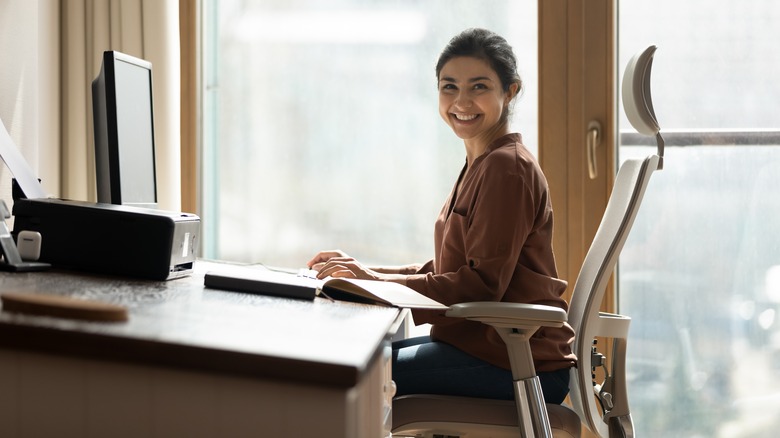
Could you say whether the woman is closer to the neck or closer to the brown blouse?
the brown blouse

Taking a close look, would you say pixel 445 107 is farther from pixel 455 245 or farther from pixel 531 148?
pixel 531 148

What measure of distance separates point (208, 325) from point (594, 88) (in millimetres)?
1740

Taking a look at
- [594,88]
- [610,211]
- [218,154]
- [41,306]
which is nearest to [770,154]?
[594,88]

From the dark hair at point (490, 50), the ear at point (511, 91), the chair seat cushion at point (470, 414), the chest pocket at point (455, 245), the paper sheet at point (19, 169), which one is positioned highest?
the dark hair at point (490, 50)

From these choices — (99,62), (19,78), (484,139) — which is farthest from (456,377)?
(99,62)

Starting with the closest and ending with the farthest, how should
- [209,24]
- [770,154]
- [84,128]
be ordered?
[770,154] → [84,128] → [209,24]

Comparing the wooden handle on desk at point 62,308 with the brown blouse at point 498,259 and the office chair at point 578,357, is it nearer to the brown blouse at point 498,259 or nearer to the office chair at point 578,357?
the office chair at point 578,357

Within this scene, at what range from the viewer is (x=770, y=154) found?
2301 millimetres

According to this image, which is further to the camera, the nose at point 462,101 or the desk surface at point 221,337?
the nose at point 462,101

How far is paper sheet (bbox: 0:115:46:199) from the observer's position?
58.5 inches

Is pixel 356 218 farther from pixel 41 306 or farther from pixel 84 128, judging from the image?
pixel 41 306

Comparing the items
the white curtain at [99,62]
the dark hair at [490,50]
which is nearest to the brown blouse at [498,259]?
the dark hair at [490,50]

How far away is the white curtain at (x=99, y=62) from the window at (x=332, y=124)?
0.76ft

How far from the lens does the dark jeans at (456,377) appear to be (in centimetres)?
156
